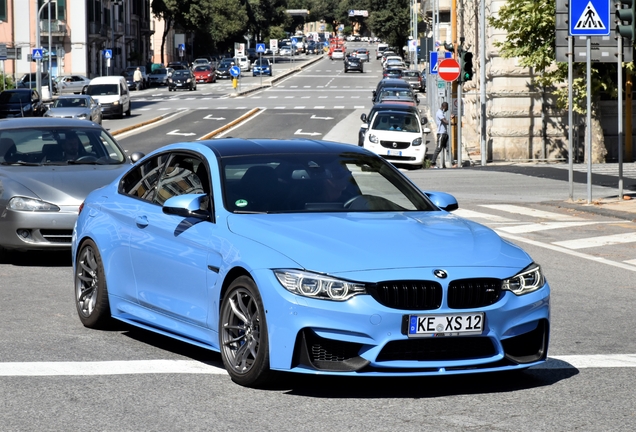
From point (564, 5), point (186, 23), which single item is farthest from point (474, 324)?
point (186, 23)

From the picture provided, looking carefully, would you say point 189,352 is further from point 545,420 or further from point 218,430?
point 545,420

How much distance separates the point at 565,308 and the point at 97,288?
3.81 m

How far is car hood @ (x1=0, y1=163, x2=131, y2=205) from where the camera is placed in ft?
40.1

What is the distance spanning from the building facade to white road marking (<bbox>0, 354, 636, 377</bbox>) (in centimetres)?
6728

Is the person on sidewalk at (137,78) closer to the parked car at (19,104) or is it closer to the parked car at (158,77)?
the parked car at (158,77)

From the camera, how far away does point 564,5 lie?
19.7 m

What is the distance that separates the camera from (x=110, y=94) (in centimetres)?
5409

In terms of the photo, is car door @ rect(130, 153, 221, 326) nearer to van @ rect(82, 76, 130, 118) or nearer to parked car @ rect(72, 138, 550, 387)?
parked car @ rect(72, 138, 550, 387)

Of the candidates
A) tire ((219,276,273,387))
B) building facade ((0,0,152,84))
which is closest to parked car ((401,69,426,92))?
building facade ((0,0,152,84))

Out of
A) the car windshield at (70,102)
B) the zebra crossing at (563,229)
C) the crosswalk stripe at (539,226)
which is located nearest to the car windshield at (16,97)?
the car windshield at (70,102)

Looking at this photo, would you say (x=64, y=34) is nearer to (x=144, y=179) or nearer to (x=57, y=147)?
(x=57, y=147)

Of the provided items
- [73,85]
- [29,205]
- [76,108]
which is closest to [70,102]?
[76,108]

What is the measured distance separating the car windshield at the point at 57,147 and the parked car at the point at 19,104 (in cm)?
3353

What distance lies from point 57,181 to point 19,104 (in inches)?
1429
